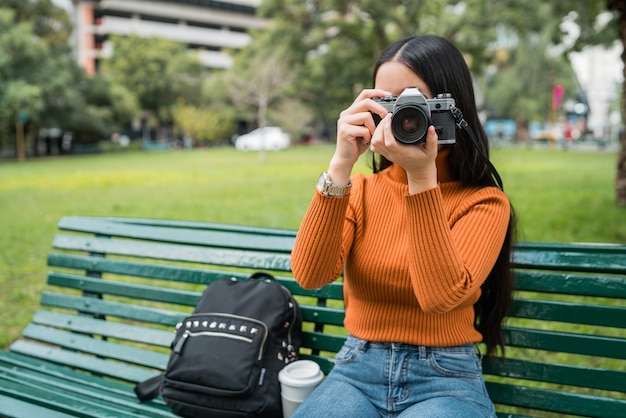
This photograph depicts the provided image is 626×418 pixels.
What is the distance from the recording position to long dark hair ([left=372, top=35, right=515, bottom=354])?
1631 mm

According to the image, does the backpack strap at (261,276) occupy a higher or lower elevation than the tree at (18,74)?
lower

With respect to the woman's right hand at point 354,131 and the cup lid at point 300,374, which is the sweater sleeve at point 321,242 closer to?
the woman's right hand at point 354,131

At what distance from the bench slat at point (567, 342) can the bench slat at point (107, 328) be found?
142 cm

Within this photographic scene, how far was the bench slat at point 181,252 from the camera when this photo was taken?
2361 millimetres

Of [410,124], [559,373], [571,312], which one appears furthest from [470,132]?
[559,373]

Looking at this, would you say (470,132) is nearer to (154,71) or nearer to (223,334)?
(223,334)

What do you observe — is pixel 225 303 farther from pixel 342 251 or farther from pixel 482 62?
pixel 482 62

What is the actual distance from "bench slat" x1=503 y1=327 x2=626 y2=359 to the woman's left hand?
0.82m

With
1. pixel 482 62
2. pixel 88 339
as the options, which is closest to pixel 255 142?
pixel 482 62

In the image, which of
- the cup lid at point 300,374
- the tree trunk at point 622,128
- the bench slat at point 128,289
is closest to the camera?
the cup lid at point 300,374

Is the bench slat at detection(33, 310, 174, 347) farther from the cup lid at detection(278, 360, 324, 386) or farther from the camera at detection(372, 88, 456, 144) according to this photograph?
the camera at detection(372, 88, 456, 144)

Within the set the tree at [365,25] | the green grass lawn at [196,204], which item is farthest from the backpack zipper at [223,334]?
the tree at [365,25]

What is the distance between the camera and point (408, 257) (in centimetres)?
158

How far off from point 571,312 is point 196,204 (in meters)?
Answer: 7.82
